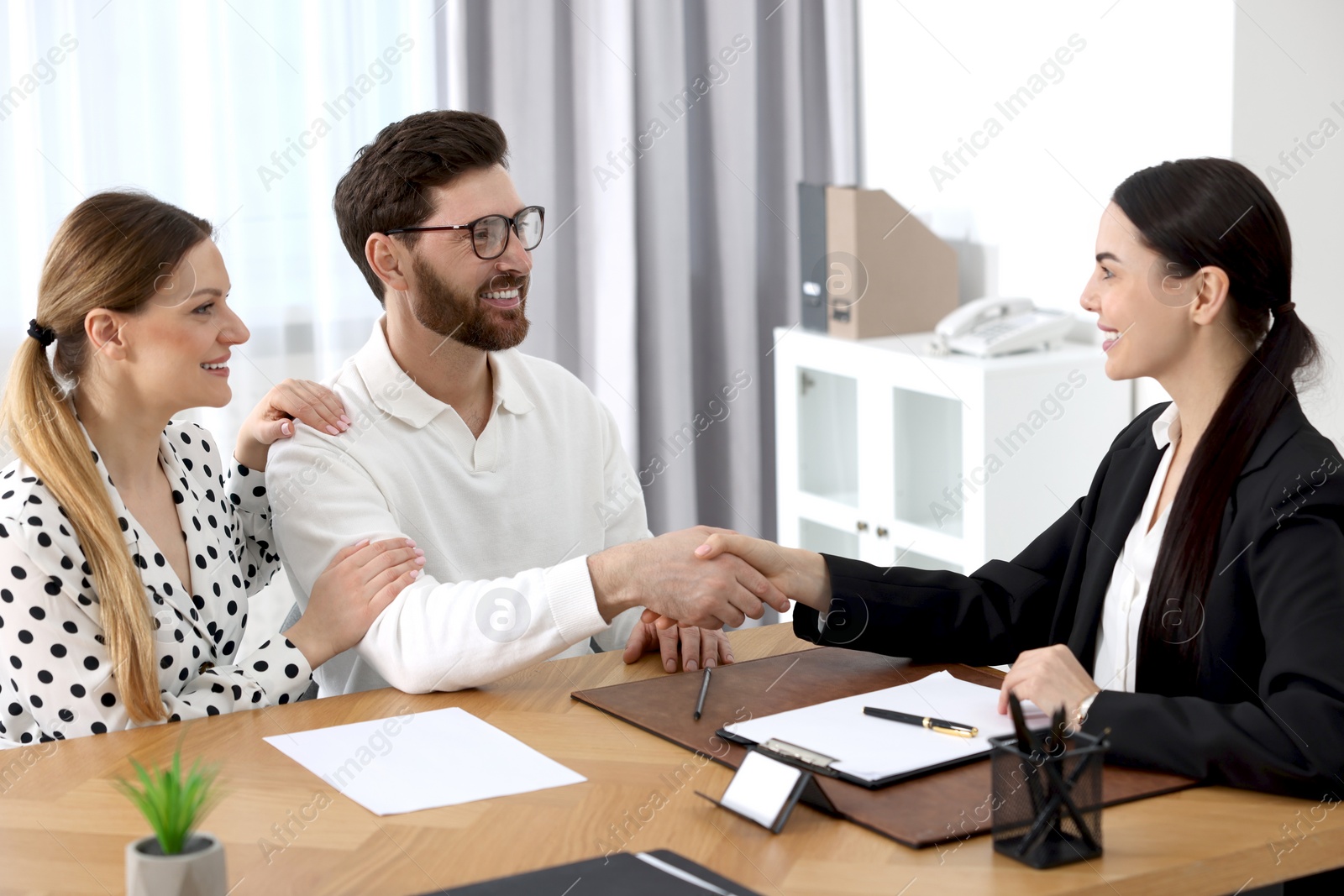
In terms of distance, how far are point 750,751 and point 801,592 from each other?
1.63 ft

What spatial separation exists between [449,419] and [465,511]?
146mm

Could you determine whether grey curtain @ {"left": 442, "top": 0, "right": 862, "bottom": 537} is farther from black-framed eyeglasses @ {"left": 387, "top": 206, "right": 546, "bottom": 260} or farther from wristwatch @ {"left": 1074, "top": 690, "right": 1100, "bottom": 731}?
wristwatch @ {"left": 1074, "top": 690, "right": 1100, "bottom": 731}

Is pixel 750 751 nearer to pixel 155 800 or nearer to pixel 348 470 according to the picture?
pixel 155 800

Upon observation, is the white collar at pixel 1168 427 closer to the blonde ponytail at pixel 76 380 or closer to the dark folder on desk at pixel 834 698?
the dark folder on desk at pixel 834 698

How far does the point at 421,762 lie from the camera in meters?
1.40

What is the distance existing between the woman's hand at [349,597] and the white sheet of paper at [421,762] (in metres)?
0.21

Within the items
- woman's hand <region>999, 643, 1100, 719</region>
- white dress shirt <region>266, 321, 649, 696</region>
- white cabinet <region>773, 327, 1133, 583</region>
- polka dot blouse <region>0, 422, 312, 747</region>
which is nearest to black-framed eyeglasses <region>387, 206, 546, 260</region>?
white dress shirt <region>266, 321, 649, 696</region>

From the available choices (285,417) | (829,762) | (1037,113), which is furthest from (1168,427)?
(1037,113)

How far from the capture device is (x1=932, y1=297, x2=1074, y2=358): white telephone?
311 centimetres

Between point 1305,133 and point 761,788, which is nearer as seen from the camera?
point 761,788

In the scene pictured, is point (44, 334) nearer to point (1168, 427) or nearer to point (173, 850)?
point (173, 850)

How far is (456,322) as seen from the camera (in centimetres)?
211

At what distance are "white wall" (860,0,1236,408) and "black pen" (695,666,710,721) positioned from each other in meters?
1.75

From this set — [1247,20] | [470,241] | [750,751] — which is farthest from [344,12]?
[750,751]
